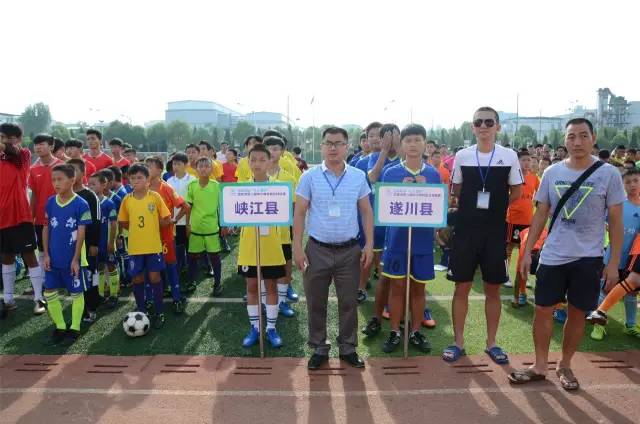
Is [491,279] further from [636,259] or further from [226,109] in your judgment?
[226,109]

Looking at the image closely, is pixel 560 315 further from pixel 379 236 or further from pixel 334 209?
pixel 334 209

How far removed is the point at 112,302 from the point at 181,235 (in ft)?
4.59

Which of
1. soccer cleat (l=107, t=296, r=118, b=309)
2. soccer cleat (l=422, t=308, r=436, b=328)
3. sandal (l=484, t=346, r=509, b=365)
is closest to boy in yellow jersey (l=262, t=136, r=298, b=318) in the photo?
soccer cleat (l=422, t=308, r=436, b=328)

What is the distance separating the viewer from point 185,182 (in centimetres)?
694

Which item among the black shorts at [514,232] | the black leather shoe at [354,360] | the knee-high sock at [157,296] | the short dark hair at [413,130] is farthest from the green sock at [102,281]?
the black shorts at [514,232]

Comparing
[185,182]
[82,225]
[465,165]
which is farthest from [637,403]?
[185,182]

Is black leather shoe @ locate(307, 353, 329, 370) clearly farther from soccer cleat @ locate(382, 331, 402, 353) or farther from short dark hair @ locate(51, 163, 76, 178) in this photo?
short dark hair @ locate(51, 163, 76, 178)

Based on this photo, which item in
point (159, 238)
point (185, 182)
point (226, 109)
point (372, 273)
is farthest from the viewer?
point (226, 109)

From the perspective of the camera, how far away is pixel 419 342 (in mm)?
4691

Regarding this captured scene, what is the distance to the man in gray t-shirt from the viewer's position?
367 centimetres

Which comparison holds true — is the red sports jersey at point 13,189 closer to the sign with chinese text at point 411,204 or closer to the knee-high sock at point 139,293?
the knee-high sock at point 139,293

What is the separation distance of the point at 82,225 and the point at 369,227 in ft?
10.4

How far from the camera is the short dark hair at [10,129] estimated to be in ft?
17.8

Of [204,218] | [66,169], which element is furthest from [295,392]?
[66,169]
